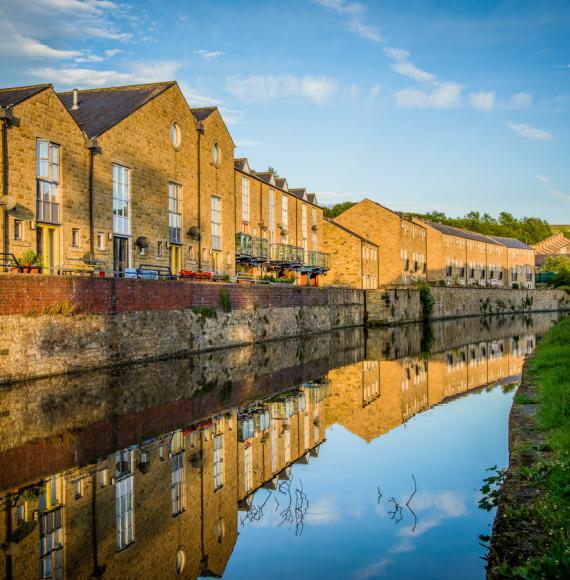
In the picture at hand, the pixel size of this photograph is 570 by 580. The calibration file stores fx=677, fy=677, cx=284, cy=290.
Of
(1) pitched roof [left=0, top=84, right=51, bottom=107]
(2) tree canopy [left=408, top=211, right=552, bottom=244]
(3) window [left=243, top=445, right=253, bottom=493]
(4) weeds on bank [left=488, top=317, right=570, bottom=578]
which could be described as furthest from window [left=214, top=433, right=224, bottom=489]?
(2) tree canopy [left=408, top=211, right=552, bottom=244]

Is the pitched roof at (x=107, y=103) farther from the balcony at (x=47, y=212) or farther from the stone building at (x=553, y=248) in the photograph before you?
the stone building at (x=553, y=248)

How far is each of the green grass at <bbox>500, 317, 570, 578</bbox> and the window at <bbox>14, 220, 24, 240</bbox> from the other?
1632cm

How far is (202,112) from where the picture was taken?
114ft

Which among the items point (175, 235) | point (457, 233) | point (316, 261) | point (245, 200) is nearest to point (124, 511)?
point (175, 235)

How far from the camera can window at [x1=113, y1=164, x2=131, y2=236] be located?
26422mm

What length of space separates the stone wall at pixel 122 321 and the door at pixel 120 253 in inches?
142

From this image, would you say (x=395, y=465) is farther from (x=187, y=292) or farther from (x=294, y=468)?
(x=187, y=292)

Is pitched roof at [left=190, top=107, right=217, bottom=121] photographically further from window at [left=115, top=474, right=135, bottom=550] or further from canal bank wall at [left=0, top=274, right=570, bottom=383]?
window at [left=115, top=474, right=135, bottom=550]

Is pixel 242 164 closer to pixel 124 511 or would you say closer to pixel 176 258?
pixel 176 258

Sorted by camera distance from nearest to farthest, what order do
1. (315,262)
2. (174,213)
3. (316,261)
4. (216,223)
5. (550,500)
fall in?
(550,500) → (174,213) → (216,223) → (315,262) → (316,261)

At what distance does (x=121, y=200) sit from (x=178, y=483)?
19.5 m

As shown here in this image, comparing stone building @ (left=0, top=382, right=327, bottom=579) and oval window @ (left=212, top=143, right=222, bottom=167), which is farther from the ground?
oval window @ (left=212, top=143, right=222, bottom=167)

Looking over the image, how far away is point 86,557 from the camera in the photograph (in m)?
6.59

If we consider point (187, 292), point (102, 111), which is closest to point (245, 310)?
point (187, 292)
